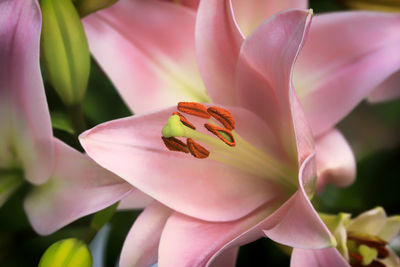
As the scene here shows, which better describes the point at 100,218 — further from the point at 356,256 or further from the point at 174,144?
the point at 356,256

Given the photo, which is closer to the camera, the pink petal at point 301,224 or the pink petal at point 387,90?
the pink petal at point 301,224

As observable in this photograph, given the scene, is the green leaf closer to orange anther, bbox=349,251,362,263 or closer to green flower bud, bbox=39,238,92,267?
green flower bud, bbox=39,238,92,267

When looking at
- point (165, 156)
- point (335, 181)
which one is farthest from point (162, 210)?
point (335, 181)

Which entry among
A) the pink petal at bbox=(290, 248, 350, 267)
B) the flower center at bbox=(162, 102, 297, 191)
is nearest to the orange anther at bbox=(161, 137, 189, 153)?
the flower center at bbox=(162, 102, 297, 191)

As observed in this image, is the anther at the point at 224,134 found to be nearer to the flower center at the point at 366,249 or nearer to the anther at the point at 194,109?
the anther at the point at 194,109

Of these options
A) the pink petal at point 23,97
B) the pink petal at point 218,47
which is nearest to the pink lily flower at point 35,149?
the pink petal at point 23,97

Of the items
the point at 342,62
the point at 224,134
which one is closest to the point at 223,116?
the point at 224,134
